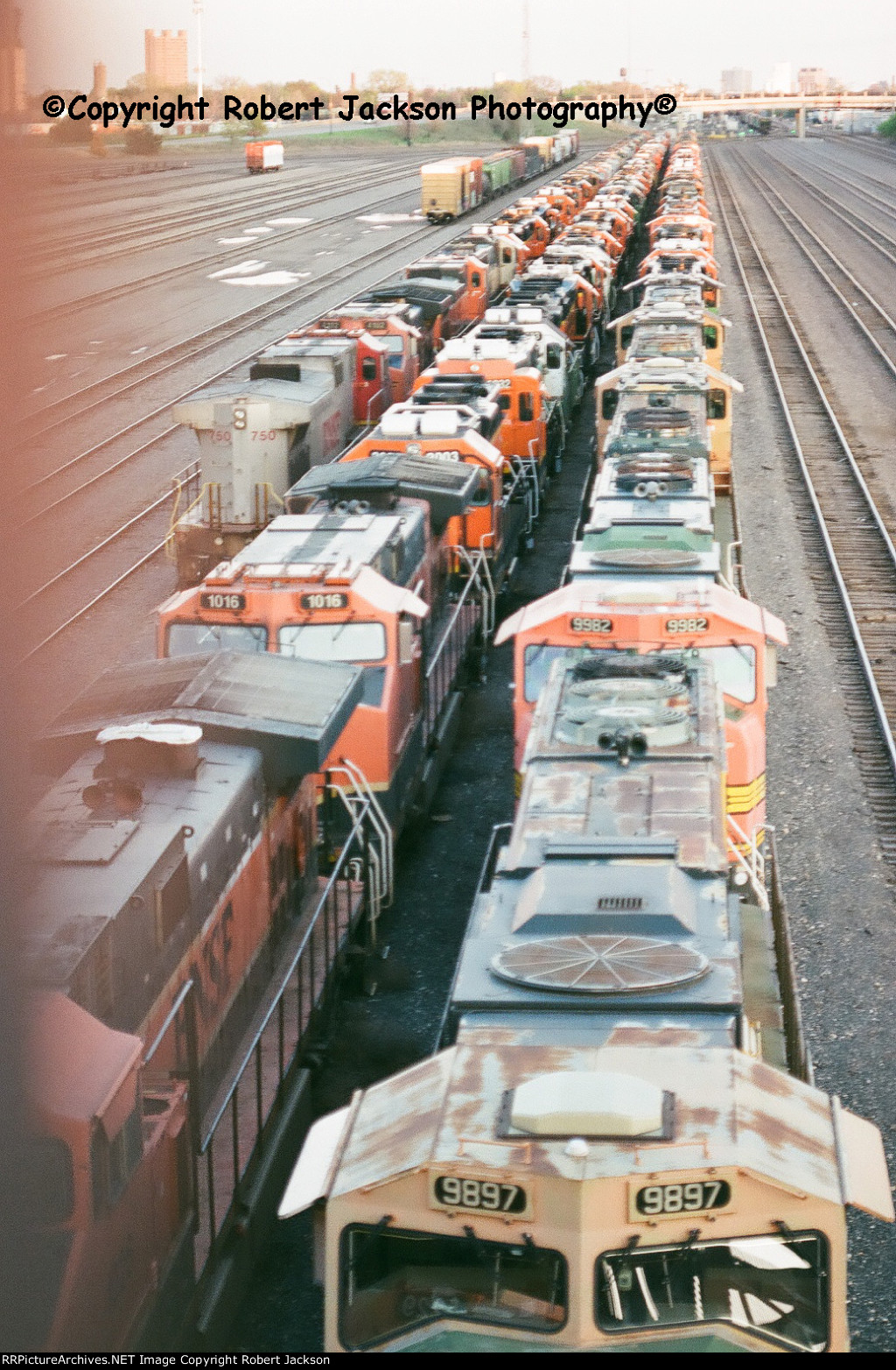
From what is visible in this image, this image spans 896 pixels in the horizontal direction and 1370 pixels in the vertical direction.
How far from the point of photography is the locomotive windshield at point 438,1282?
5672 mm

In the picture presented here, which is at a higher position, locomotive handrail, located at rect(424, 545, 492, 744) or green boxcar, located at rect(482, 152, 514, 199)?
green boxcar, located at rect(482, 152, 514, 199)

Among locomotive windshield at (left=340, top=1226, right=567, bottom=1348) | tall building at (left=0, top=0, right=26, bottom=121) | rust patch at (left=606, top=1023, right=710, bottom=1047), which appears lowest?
locomotive windshield at (left=340, top=1226, right=567, bottom=1348)

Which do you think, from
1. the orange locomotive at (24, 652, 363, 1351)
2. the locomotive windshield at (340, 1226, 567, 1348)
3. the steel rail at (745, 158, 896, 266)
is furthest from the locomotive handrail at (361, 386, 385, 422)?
the steel rail at (745, 158, 896, 266)

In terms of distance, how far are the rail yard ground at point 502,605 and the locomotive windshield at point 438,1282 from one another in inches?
101

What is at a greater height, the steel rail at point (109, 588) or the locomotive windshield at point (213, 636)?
the locomotive windshield at point (213, 636)

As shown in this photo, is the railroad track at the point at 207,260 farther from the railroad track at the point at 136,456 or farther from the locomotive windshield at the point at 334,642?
the locomotive windshield at the point at 334,642

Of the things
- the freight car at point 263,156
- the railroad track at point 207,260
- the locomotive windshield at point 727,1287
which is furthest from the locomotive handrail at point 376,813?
the freight car at point 263,156

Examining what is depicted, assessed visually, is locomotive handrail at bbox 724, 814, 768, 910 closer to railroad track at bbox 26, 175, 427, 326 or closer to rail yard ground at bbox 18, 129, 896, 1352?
rail yard ground at bbox 18, 129, 896, 1352

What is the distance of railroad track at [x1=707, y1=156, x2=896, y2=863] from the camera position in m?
20.2

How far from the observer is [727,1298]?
5711 mm

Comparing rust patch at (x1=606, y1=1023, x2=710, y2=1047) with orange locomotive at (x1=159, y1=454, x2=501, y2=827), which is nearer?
rust patch at (x1=606, y1=1023, x2=710, y2=1047)

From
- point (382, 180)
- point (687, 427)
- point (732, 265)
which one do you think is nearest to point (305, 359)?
point (687, 427)

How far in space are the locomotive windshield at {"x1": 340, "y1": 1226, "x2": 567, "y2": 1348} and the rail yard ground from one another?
8.42 feet

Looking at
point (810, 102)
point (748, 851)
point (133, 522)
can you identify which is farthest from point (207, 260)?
point (748, 851)
